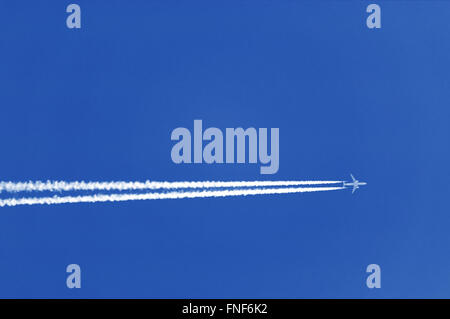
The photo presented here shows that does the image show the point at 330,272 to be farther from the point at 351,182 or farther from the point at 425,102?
the point at 425,102

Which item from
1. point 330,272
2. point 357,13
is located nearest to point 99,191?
point 330,272

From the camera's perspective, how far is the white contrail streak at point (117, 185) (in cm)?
304

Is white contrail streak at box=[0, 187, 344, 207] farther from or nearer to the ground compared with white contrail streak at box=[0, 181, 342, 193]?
nearer to the ground

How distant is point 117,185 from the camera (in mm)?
3080

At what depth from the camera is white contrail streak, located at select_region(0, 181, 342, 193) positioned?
3041 millimetres

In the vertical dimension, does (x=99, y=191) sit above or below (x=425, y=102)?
below

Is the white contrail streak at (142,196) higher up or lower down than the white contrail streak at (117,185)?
lower down

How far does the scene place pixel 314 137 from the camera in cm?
314

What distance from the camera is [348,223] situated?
124 inches

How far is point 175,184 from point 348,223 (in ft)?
3.15

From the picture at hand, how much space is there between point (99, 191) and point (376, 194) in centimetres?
149
